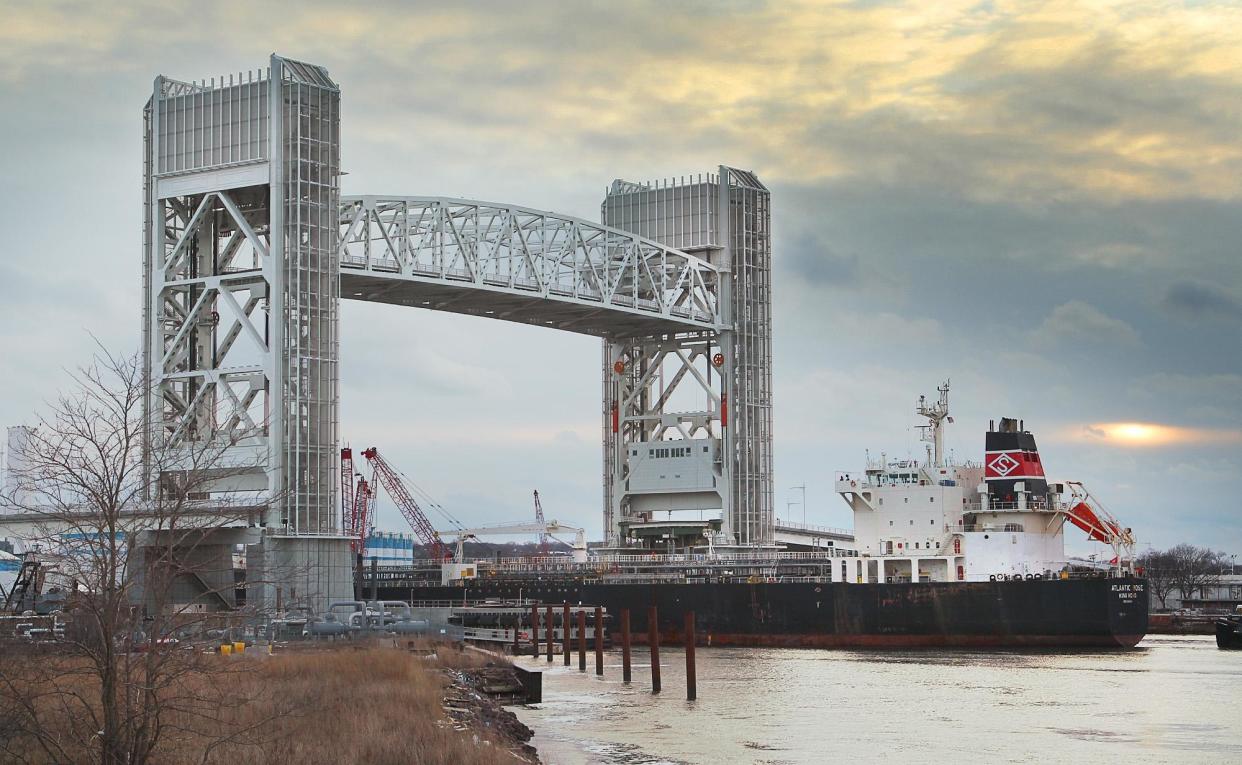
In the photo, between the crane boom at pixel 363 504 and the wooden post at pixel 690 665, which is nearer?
the wooden post at pixel 690 665

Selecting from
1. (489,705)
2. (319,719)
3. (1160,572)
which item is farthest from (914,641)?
(1160,572)

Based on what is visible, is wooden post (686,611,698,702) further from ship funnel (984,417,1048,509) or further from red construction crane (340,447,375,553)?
red construction crane (340,447,375,553)

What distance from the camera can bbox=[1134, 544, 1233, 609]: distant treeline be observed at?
365 feet

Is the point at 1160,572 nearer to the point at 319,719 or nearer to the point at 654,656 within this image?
the point at 654,656

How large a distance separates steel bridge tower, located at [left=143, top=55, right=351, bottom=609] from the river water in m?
12.0

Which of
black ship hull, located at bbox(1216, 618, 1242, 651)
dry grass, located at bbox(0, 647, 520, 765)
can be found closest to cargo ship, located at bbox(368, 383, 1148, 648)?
black ship hull, located at bbox(1216, 618, 1242, 651)

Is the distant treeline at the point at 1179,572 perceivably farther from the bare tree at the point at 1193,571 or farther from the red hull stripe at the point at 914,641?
the red hull stripe at the point at 914,641

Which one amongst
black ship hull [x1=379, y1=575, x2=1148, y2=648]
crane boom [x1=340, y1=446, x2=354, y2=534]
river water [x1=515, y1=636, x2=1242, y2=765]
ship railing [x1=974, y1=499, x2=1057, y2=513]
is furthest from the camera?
crane boom [x1=340, y1=446, x2=354, y2=534]

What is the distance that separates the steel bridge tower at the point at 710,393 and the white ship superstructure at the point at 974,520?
14.0m

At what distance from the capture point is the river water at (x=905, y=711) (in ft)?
96.9

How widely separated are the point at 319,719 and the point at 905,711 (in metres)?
17.1

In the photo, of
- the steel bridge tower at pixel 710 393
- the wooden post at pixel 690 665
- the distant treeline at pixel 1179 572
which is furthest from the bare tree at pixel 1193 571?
the wooden post at pixel 690 665

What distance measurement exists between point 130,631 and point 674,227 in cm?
6353

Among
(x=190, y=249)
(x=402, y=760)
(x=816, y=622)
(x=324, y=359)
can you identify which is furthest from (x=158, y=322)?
(x=402, y=760)
